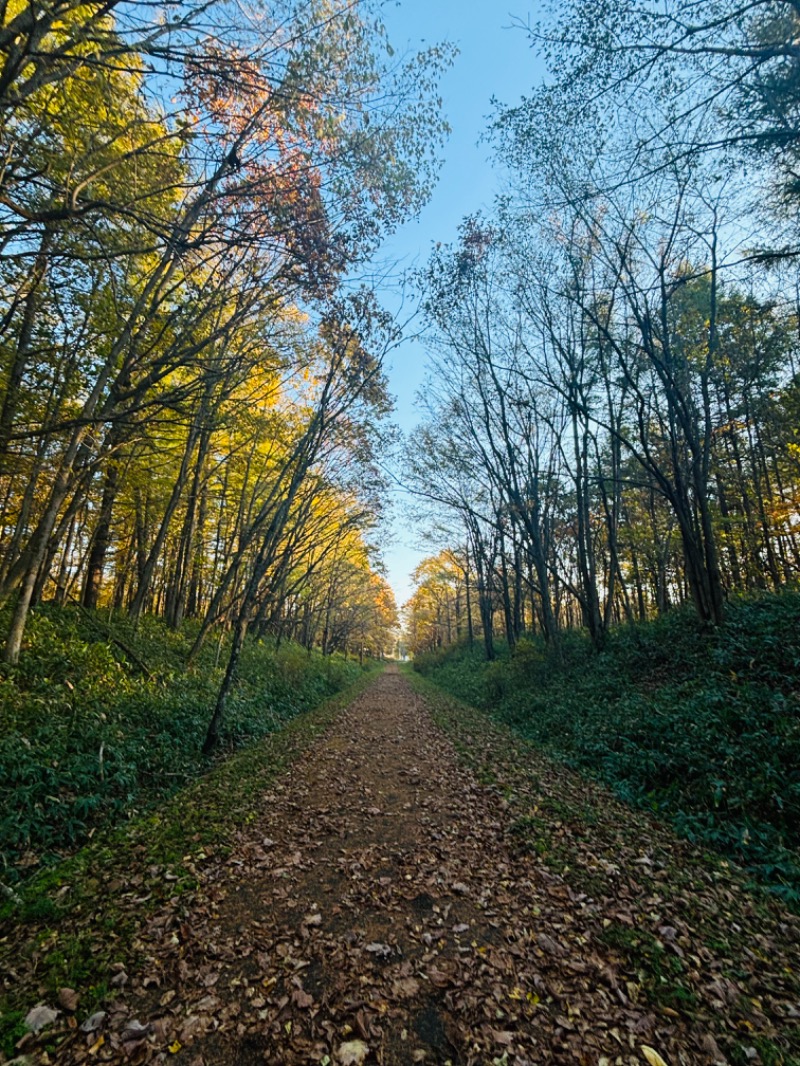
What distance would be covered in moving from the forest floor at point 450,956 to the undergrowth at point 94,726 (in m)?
1.69

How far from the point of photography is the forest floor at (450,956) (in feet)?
8.20

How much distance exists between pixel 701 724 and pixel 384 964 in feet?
19.8

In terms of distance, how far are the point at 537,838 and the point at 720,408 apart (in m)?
19.4

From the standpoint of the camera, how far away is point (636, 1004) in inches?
108

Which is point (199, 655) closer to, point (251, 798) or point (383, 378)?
point (251, 798)

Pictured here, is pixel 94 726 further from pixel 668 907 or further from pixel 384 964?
pixel 668 907

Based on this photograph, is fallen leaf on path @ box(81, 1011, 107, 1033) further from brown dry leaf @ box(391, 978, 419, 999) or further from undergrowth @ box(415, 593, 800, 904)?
undergrowth @ box(415, 593, 800, 904)

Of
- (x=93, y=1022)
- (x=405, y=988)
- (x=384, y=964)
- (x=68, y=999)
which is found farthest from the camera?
(x=384, y=964)

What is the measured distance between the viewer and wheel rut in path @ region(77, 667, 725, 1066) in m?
2.49

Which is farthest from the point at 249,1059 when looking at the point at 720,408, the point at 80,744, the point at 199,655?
the point at 720,408

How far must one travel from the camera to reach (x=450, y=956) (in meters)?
3.18

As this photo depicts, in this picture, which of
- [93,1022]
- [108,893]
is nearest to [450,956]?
[93,1022]

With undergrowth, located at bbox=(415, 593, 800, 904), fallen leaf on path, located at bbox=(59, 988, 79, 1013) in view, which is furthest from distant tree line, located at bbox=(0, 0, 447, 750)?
undergrowth, located at bbox=(415, 593, 800, 904)

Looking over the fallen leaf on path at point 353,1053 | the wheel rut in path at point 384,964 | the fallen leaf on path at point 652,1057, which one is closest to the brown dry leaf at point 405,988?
the wheel rut in path at point 384,964
